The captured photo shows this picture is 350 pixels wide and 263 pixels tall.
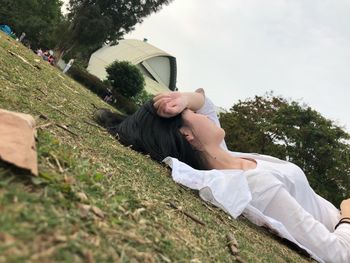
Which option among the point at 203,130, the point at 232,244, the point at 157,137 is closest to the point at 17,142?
the point at 232,244

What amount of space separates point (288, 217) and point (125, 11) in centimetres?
3150

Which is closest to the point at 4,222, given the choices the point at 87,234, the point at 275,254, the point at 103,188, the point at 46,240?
the point at 46,240

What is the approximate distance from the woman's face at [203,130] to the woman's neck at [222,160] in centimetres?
8

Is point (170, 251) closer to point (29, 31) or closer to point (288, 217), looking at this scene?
point (288, 217)

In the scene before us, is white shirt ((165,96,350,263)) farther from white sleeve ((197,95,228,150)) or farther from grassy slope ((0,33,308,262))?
white sleeve ((197,95,228,150))

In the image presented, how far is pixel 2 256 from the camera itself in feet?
3.15

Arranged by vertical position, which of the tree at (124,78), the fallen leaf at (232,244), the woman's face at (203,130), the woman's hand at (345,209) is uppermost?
the tree at (124,78)

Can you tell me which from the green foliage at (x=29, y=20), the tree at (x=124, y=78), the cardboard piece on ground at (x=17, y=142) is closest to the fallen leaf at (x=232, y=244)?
the cardboard piece on ground at (x=17, y=142)

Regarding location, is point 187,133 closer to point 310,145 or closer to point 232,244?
point 232,244

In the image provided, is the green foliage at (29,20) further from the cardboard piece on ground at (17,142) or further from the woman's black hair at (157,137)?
the cardboard piece on ground at (17,142)

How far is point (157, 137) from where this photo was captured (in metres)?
4.34

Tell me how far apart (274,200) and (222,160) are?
2.35ft

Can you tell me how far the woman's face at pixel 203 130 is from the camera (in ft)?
13.3

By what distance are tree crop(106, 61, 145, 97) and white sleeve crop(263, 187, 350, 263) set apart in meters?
30.7
